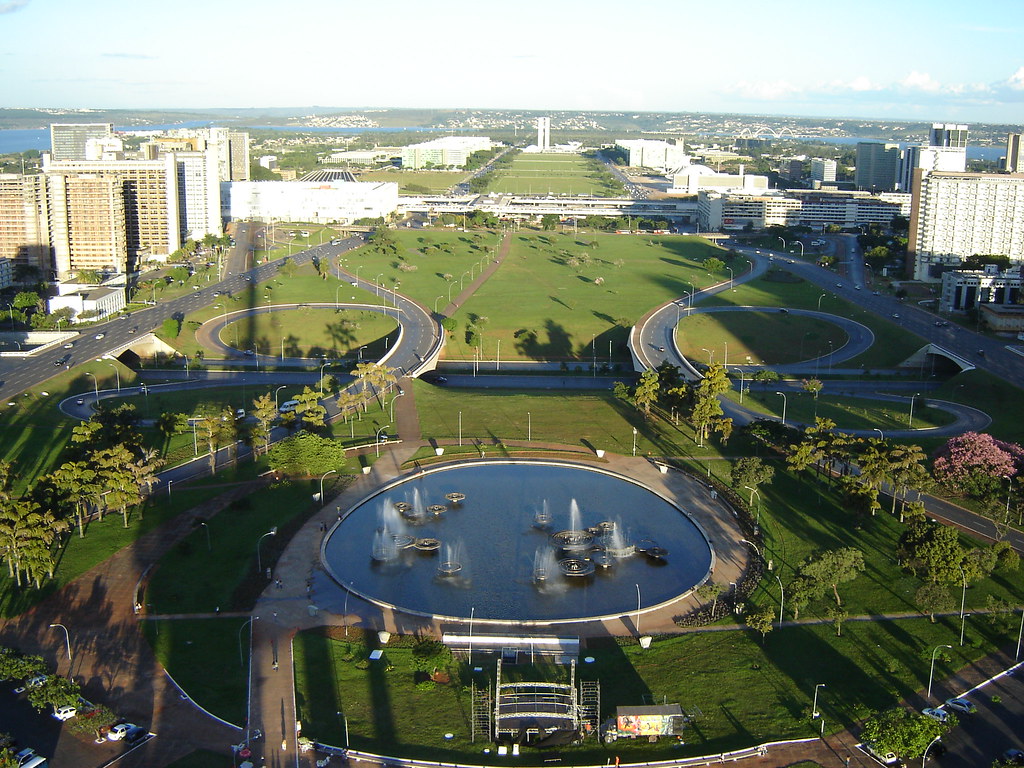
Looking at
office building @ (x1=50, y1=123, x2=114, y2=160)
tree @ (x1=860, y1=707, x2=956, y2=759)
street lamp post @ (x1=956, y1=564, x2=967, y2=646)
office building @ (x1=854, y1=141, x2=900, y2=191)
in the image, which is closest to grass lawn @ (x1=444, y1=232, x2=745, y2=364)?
street lamp post @ (x1=956, y1=564, x2=967, y2=646)

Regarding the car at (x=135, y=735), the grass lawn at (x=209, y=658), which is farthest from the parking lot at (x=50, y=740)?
the grass lawn at (x=209, y=658)

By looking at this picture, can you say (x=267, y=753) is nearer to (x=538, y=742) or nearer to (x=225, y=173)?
(x=538, y=742)

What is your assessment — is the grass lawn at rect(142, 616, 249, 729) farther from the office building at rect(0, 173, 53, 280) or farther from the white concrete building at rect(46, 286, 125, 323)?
the office building at rect(0, 173, 53, 280)

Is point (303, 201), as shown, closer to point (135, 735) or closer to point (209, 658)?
point (209, 658)

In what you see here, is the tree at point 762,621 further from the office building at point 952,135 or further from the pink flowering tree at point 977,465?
the office building at point 952,135

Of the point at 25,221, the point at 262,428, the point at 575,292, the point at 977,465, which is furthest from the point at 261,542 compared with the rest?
the point at 25,221
